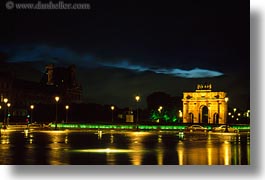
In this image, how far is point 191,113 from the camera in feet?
389

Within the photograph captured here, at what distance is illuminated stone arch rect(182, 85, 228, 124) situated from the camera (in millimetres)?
111625

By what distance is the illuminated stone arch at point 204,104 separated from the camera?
11162cm

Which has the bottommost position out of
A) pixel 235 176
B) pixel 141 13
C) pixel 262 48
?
pixel 235 176

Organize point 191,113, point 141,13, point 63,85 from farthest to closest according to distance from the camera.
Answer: point 63,85, point 191,113, point 141,13

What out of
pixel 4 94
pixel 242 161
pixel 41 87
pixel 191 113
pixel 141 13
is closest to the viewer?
pixel 242 161

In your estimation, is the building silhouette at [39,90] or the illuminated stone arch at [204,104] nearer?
the building silhouette at [39,90]

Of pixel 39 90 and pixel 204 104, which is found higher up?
pixel 39 90

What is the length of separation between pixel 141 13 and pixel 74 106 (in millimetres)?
86368

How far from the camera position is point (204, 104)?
116 m

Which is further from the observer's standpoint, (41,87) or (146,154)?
(41,87)

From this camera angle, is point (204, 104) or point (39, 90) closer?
point (204, 104)

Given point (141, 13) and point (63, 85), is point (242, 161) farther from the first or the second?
point (63, 85)

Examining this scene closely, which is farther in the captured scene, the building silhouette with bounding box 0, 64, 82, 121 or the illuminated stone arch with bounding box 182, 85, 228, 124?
the illuminated stone arch with bounding box 182, 85, 228, 124

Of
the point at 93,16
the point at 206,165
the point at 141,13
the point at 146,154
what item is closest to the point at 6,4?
the point at 93,16
